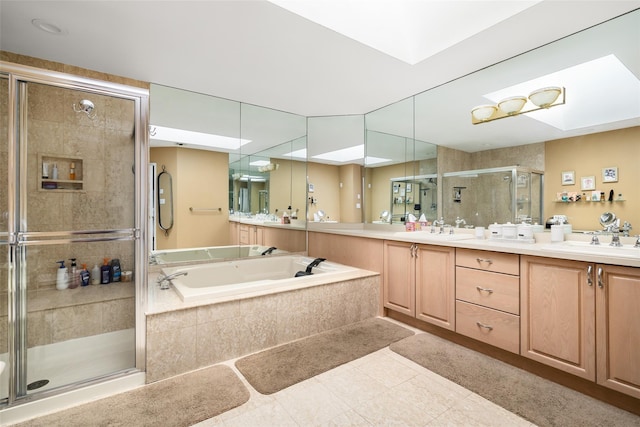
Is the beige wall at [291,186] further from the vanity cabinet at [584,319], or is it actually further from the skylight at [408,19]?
the vanity cabinet at [584,319]

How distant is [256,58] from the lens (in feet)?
7.82

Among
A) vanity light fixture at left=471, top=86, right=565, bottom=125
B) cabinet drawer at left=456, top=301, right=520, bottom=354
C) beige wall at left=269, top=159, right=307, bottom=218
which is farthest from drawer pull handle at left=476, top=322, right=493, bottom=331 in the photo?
beige wall at left=269, top=159, right=307, bottom=218

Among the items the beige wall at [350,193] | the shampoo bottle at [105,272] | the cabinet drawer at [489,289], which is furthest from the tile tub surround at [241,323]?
the beige wall at [350,193]

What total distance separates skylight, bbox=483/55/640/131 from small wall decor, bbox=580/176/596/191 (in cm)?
38

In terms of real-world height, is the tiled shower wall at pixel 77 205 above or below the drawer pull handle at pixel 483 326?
above

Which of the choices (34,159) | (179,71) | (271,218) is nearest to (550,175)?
(271,218)

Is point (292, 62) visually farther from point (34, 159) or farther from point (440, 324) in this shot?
point (440, 324)

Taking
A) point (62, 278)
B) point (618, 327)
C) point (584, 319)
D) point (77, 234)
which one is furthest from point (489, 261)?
point (62, 278)

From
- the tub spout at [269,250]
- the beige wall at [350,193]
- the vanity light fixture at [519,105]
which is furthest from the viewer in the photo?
the beige wall at [350,193]

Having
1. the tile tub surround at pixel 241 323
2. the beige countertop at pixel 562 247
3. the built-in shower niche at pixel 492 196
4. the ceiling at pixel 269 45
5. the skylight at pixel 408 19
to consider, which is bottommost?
the tile tub surround at pixel 241 323

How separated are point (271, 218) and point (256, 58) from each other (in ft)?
6.53

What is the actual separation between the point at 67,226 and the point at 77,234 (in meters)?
0.88

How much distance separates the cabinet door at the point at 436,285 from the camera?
2338mm

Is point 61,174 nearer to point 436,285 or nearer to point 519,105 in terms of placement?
point 436,285
